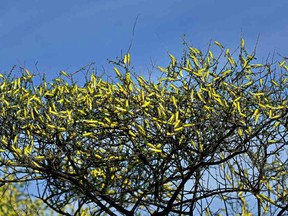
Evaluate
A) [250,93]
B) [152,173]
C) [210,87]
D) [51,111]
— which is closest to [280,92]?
[250,93]

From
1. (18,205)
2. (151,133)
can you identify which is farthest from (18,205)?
→ (151,133)

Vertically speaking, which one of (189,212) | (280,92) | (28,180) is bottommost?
(189,212)

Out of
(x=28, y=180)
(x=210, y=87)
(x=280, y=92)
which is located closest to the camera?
(x=210, y=87)

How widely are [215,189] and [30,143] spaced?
2.97 meters

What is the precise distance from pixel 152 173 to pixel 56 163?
1.60 m

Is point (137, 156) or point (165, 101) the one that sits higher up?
point (165, 101)

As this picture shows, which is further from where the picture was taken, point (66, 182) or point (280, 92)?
point (66, 182)

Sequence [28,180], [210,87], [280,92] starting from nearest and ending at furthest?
[210,87]
[280,92]
[28,180]

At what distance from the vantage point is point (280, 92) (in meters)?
9.08

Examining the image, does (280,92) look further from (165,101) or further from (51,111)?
(51,111)

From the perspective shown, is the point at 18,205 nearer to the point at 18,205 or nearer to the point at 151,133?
the point at 18,205

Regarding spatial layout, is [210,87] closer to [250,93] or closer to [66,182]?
[250,93]

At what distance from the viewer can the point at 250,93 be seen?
8.84 meters

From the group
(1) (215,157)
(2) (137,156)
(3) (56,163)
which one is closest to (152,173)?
(2) (137,156)
